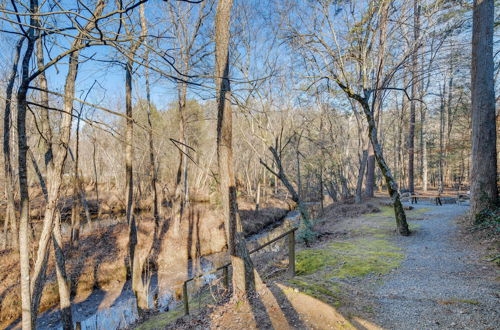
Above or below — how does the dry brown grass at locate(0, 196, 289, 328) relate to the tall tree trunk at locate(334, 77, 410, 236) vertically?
below

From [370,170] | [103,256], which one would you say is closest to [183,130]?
[103,256]

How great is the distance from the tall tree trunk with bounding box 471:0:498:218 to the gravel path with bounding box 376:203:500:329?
1.99 metres

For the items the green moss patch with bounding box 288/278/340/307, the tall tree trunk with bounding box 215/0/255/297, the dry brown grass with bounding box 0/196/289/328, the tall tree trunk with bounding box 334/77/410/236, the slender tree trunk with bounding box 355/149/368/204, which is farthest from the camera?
the slender tree trunk with bounding box 355/149/368/204

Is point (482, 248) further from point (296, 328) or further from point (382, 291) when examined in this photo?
point (296, 328)

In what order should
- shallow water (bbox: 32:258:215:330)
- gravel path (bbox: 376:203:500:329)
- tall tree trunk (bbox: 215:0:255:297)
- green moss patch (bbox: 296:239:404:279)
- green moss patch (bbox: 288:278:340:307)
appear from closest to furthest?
gravel path (bbox: 376:203:500:329), green moss patch (bbox: 288:278:340:307), tall tree trunk (bbox: 215:0:255:297), green moss patch (bbox: 296:239:404:279), shallow water (bbox: 32:258:215:330)

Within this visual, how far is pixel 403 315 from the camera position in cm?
364

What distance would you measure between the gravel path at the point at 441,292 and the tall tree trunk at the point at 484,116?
78.3 inches

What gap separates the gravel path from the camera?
343 centimetres

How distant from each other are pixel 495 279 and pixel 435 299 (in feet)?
4.48

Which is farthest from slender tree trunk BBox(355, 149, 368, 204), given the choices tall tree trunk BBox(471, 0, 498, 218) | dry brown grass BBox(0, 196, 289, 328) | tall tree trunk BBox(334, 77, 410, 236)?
tall tree trunk BBox(471, 0, 498, 218)

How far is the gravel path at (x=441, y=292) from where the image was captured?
343cm

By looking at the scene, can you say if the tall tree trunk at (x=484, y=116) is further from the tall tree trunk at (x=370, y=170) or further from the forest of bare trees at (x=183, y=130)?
the tall tree trunk at (x=370, y=170)

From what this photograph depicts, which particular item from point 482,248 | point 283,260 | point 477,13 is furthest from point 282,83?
point 482,248

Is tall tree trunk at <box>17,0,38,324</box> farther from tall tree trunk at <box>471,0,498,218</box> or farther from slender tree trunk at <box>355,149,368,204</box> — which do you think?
slender tree trunk at <box>355,149,368,204</box>
